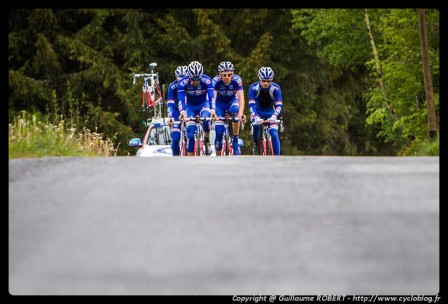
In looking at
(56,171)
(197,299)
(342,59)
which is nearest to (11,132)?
(56,171)

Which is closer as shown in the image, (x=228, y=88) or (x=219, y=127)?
(x=219, y=127)

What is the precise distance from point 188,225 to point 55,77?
39.7 metres

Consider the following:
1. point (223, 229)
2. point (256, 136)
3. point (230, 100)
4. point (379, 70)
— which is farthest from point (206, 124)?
point (379, 70)

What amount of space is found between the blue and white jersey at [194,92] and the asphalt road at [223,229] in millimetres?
6475

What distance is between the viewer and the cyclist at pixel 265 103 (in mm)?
22031

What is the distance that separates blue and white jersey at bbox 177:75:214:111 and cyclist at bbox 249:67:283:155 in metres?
0.80

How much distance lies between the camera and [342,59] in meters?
43.4

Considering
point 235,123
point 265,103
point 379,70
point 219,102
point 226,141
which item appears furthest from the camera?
point 379,70

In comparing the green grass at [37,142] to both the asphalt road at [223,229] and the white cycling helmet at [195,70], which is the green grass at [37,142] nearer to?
the white cycling helmet at [195,70]

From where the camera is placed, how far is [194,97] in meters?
22.0

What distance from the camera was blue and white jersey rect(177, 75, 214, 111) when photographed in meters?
21.6

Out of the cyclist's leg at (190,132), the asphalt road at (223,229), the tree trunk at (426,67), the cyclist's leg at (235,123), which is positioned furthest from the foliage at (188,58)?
the asphalt road at (223,229)

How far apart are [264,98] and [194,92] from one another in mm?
1374

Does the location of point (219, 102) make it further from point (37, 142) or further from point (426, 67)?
point (426, 67)
